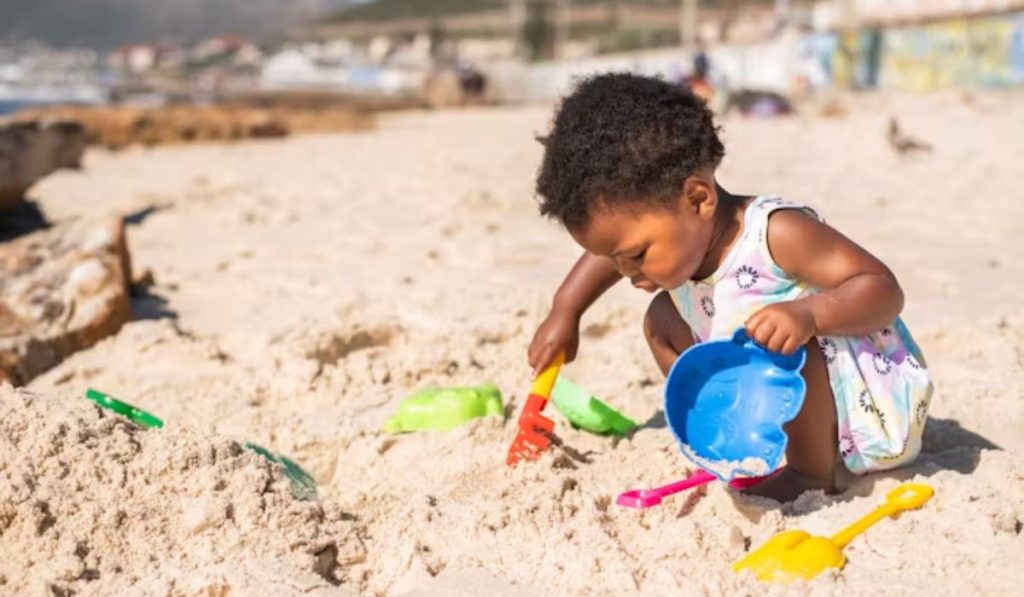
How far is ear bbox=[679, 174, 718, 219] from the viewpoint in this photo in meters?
1.81

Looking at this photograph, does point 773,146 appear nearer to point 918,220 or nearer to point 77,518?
point 918,220

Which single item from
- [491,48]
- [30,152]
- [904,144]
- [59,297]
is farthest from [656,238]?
[491,48]

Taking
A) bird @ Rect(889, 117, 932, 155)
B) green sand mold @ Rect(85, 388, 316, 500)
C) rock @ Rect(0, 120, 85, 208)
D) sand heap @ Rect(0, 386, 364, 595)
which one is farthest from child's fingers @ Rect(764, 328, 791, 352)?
bird @ Rect(889, 117, 932, 155)

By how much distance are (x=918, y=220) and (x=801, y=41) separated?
71.3 ft

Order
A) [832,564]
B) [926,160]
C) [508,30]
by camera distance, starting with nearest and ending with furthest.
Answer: [832,564] < [926,160] < [508,30]

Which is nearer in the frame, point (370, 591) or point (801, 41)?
point (370, 591)

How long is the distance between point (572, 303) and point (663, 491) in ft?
1.55

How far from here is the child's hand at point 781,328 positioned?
1.71 meters

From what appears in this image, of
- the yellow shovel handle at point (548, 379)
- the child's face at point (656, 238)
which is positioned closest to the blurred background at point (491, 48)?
the child's face at point (656, 238)

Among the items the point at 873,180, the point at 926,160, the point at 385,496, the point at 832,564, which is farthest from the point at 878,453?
the point at 926,160

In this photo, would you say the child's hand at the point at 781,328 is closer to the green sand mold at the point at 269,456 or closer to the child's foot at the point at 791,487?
the child's foot at the point at 791,487

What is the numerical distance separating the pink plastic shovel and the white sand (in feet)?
0.06

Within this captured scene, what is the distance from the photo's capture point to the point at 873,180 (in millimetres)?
6008

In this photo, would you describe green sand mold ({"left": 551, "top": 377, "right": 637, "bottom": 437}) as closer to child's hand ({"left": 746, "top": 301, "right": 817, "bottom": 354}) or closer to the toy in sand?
the toy in sand
